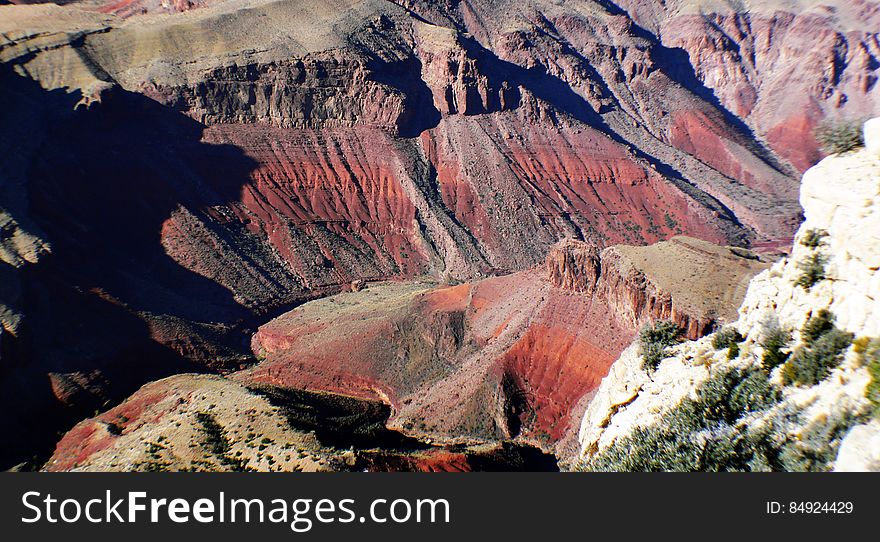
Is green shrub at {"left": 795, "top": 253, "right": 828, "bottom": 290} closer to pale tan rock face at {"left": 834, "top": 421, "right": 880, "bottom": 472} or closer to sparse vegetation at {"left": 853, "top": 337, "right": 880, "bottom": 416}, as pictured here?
sparse vegetation at {"left": 853, "top": 337, "right": 880, "bottom": 416}

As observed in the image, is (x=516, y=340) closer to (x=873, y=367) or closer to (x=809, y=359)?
(x=809, y=359)

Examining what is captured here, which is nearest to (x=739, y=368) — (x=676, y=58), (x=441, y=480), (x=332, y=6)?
(x=441, y=480)

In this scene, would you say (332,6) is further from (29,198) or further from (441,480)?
(441,480)

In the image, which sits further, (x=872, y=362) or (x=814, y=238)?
(x=814, y=238)

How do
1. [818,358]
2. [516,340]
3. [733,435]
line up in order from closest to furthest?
[818,358] → [733,435] → [516,340]

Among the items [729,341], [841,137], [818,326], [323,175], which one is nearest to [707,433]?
[818,326]

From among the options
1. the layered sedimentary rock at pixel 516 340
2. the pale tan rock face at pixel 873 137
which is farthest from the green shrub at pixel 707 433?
the layered sedimentary rock at pixel 516 340
